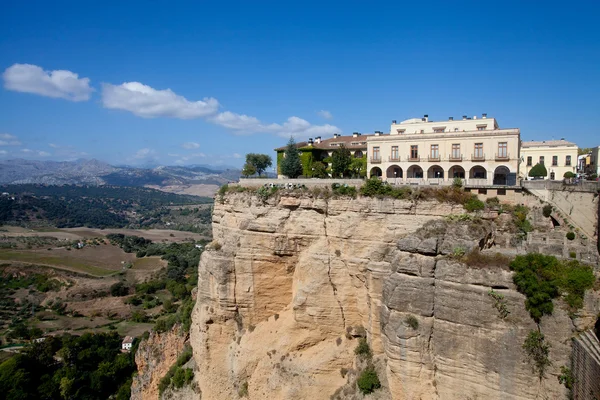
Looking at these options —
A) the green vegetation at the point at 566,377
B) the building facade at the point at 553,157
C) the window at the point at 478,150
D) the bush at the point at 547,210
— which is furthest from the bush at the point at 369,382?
the building facade at the point at 553,157

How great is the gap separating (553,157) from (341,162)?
15.4m

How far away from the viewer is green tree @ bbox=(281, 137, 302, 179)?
28.7 m

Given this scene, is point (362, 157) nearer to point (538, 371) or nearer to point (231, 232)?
point (231, 232)

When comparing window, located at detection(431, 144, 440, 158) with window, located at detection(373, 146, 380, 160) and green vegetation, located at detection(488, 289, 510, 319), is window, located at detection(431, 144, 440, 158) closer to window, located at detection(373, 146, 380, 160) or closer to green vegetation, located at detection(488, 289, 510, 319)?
window, located at detection(373, 146, 380, 160)

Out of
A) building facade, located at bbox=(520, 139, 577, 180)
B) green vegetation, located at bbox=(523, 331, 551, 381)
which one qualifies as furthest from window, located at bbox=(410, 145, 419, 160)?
green vegetation, located at bbox=(523, 331, 551, 381)

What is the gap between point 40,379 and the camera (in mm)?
40062

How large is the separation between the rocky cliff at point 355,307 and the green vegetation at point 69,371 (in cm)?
2330

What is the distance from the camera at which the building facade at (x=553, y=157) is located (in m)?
28.7

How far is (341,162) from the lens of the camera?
27406 mm

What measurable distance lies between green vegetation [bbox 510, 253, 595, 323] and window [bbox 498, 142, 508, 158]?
9.47 metres

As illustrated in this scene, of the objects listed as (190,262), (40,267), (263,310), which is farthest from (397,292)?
(40,267)

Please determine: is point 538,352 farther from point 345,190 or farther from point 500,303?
point 345,190

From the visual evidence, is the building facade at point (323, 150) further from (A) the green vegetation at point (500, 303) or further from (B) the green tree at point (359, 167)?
(A) the green vegetation at point (500, 303)

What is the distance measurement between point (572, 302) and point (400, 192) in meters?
8.03
